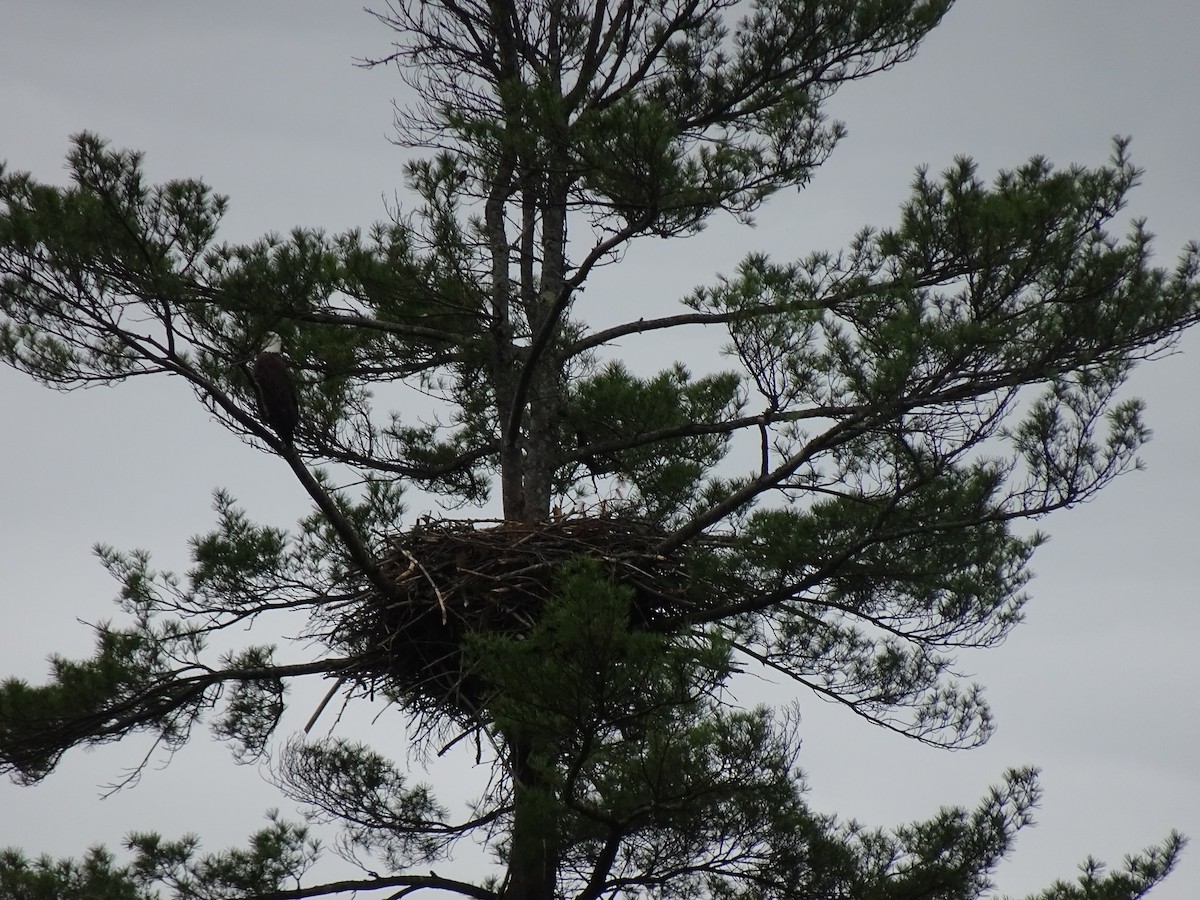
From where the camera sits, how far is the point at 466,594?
21.1 ft

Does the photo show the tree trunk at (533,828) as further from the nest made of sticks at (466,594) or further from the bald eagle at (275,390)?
the bald eagle at (275,390)

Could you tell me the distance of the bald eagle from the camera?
6.65 metres

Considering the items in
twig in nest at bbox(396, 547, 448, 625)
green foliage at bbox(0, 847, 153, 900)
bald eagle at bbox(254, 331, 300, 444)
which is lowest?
green foliage at bbox(0, 847, 153, 900)

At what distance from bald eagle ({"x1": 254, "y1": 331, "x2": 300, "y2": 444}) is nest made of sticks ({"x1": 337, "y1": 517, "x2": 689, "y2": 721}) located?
81 cm

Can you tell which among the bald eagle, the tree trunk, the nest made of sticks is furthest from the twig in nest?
the bald eagle

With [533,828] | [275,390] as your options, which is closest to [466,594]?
[533,828]

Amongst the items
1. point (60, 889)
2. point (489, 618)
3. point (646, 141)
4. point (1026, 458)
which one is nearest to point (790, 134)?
point (646, 141)

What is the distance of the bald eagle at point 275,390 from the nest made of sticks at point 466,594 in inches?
31.9

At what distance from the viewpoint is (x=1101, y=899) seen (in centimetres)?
649

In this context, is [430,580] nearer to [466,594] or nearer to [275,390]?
[466,594]

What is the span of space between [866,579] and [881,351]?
1496mm

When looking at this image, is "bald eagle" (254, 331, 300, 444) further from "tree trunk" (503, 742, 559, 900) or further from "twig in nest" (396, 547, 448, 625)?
"tree trunk" (503, 742, 559, 900)

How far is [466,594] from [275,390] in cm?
136

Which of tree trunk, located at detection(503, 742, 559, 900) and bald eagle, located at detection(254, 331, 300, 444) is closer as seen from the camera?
tree trunk, located at detection(503, 742, 559, 900)
